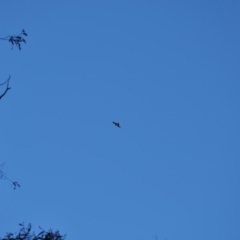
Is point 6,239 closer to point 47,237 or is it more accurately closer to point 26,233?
point 26,233

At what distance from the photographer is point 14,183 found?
644cm

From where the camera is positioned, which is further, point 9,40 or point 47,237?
point 47,237

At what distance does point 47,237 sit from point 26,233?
207 centimetres

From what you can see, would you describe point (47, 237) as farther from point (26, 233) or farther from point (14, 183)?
point (14, 183)

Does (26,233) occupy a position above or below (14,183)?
above

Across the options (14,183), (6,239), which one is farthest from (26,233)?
(14,183)

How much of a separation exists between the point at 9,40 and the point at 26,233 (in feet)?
61.8

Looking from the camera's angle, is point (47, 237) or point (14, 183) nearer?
point (14, 183)

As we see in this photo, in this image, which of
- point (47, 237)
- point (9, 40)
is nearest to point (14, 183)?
point (9, 40)

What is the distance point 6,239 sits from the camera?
20484 millimetres

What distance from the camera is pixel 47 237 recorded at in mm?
20531

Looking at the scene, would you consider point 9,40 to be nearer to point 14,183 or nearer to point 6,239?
point 14,183

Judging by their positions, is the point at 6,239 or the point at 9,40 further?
the point at 6,239

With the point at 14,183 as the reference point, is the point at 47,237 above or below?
above
